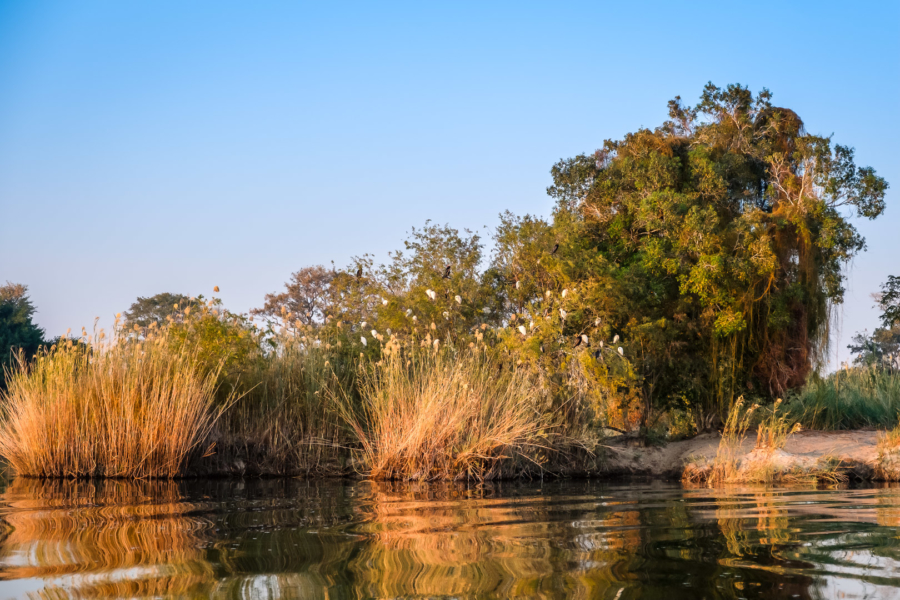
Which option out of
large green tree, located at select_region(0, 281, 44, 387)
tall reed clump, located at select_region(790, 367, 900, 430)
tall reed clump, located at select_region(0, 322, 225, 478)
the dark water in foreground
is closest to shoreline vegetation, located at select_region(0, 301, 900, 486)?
tall reed clump, located at select_region(0, 322, 225, 478)

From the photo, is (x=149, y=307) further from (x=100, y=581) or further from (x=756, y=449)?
(x=100, y=581)

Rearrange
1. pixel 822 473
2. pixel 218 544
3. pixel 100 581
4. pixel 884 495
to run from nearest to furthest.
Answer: pixel 100 581, pixel 218 544, pixel 884 495, pixel 822 473

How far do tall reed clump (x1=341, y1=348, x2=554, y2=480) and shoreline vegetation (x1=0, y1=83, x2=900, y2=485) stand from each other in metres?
0.04

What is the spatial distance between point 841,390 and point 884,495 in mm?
8522

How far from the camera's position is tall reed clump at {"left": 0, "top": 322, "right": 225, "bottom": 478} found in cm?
899

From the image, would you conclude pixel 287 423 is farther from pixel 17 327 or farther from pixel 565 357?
pixel 17 327

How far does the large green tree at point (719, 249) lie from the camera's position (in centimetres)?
1176

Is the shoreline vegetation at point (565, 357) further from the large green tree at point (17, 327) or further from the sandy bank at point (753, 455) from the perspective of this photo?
the large green tree at point (17, 327)

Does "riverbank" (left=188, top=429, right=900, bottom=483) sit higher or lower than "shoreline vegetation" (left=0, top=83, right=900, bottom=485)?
lower

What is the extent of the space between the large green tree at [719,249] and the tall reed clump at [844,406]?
0.35m

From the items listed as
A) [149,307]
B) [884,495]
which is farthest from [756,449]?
[149,307]

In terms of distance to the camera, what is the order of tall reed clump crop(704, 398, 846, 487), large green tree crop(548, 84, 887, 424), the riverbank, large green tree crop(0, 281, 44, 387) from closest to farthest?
1. tall reed clump crop(704, 398, 846, 487)
2. the riverbank
3. large green tree crop(548, 84, 887, 424)
4. large green tree crop(0, 281, 44, 387)

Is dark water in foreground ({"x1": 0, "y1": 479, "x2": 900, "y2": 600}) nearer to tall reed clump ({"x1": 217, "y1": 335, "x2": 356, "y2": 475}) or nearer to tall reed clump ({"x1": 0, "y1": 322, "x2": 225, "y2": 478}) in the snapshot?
tall reed clump ({"x1": 0, "y1": 322, "x2": 225, "y2": 478})

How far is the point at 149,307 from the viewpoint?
36.0 meters
